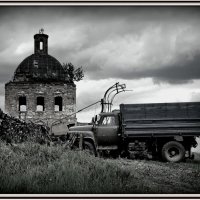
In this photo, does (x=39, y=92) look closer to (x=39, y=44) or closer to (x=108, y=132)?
(x=39, y=44)

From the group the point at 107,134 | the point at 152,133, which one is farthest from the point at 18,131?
the point at 152,133

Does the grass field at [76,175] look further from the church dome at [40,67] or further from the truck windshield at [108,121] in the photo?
the church dome at [40,67]

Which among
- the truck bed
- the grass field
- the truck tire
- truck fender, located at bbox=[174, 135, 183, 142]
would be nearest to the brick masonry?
the truck bed

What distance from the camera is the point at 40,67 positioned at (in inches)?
971

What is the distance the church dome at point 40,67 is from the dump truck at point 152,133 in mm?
13024

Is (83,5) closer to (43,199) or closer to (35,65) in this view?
(43,199)

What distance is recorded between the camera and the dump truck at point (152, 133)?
36.3 ft

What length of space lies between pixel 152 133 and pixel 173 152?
936 millimetres

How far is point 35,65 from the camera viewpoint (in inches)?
976

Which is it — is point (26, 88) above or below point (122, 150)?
above

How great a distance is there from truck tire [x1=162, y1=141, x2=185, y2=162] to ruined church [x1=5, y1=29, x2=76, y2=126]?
1216cm

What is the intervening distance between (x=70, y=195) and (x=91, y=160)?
2249 mm

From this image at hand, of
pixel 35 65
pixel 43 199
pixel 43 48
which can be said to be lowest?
pixel 43 199

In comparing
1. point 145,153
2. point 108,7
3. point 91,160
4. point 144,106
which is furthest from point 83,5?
point 145,153
